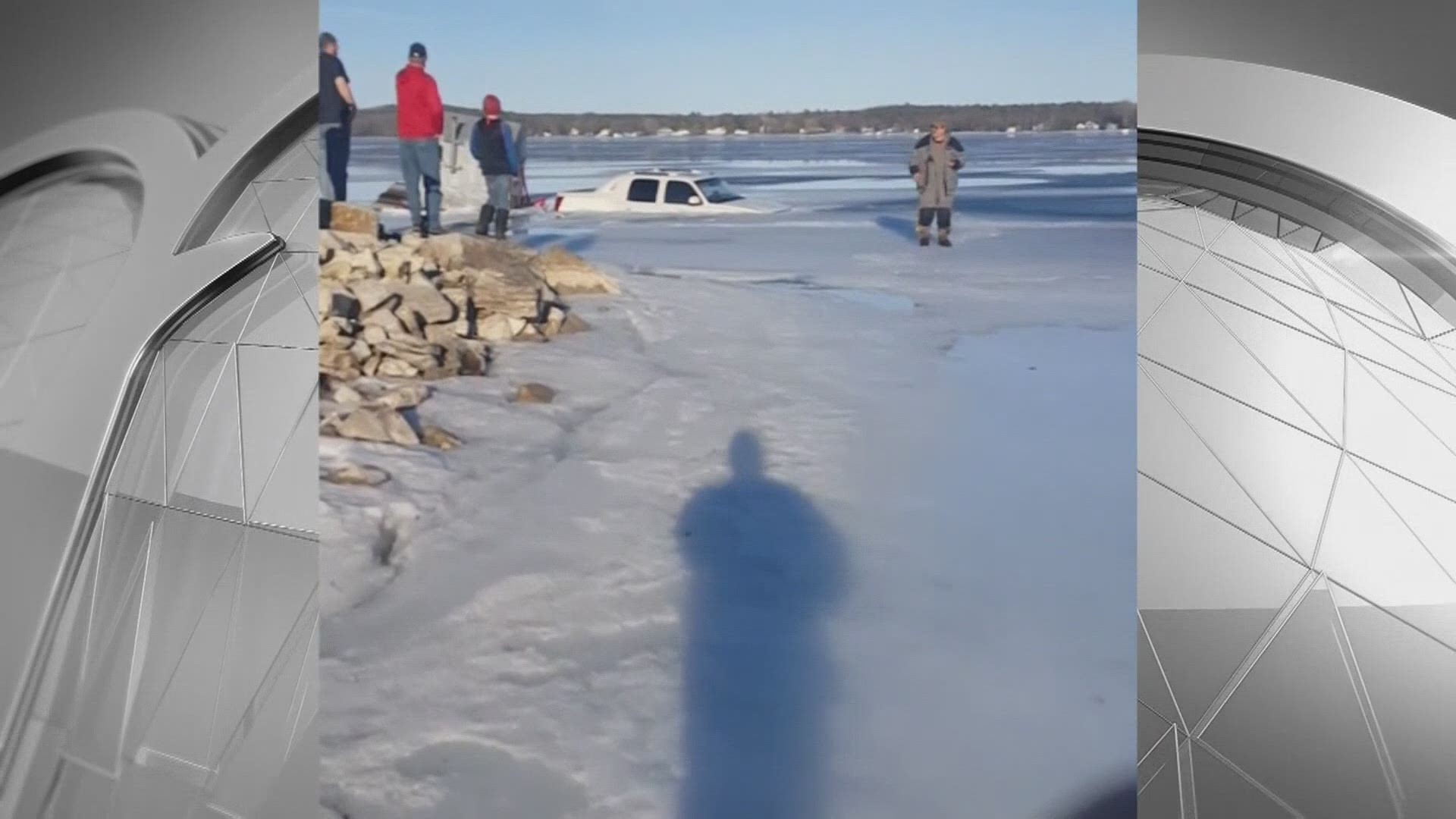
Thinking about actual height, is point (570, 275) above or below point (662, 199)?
below

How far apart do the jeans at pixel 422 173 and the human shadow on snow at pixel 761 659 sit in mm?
1248

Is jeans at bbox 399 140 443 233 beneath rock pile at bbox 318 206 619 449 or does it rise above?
above

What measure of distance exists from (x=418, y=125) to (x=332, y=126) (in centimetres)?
25

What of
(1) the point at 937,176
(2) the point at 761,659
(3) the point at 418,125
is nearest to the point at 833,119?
(1) the point at 937,176

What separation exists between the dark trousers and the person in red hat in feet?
3.97

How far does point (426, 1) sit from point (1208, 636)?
3219 mm

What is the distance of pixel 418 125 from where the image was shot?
9.67ft

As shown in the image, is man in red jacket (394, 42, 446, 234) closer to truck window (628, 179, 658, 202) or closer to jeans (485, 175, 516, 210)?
jeans (485, 175, 516, 210)

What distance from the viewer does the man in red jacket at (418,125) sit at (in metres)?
2.94

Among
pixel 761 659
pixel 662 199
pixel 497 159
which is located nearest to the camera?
pixel 761 659

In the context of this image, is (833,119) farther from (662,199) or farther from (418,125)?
(418,125)

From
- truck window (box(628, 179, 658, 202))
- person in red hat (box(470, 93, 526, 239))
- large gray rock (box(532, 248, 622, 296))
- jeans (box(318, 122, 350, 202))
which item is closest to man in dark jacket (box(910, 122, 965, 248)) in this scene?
truck window (box(628, 179, 658, 202))

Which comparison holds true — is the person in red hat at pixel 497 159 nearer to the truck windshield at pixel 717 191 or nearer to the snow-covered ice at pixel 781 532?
the snow-covered ice at pixel 781 532

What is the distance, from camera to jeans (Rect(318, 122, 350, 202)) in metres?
2.93
